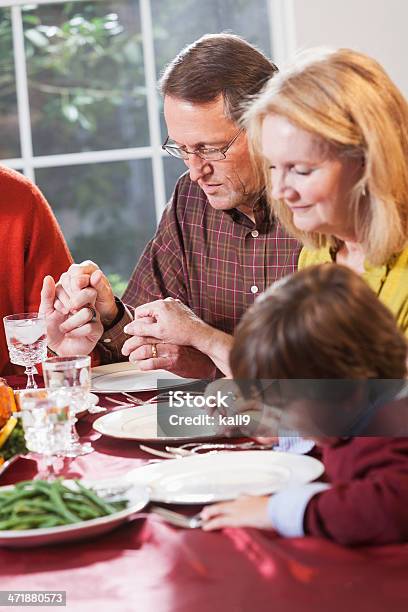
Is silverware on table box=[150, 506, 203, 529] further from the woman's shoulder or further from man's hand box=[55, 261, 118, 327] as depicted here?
man's hand box=[55, 261, 118, 327]

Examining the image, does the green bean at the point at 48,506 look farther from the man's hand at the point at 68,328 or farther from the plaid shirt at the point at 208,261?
the plaid shirt at the point at 208,261

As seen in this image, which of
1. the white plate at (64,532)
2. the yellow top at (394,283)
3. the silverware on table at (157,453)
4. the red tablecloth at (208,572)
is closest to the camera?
the red tablecloth at (208,572)

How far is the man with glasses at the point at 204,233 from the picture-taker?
1.95m

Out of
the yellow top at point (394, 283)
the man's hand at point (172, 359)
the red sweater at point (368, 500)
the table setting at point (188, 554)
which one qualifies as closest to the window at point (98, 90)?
the man's hand at point (172, 359)

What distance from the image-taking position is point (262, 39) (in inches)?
167

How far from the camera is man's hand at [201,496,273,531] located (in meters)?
0.98

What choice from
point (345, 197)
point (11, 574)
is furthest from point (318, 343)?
point (345, 197)

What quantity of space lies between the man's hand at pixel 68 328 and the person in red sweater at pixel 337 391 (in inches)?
39.6

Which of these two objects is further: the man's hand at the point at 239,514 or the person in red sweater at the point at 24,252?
the person in red sweater at the point at 24,252

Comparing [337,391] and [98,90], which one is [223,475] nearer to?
[337,391]

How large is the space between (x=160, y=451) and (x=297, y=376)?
0.45 m

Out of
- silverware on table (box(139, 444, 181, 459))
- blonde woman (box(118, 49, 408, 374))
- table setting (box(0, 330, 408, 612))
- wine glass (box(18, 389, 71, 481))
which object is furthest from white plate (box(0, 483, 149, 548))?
blonde woman (box(118, 49, 408, 374))

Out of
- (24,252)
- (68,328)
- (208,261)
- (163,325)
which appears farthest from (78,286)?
(24,252)

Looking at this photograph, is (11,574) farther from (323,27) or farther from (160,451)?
(323,27)
